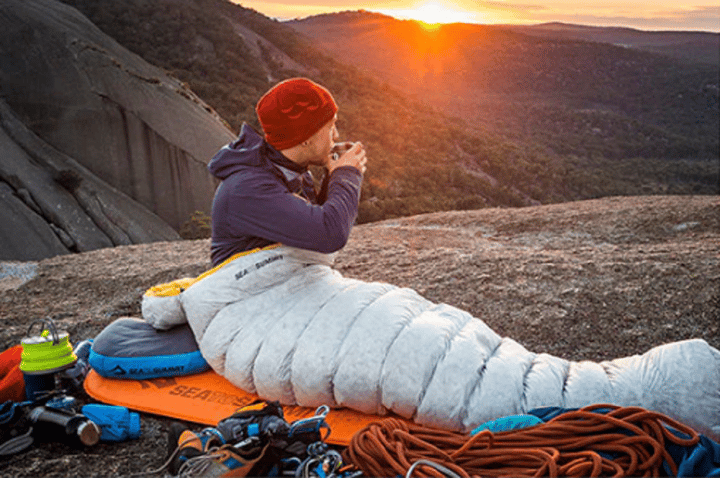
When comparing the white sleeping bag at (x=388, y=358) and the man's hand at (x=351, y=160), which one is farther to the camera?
the man's hand at (x=351, y=160)

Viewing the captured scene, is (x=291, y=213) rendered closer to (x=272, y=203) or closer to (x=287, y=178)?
(x=272, y=203)

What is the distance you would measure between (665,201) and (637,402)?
17.5 ft

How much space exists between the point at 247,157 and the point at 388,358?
42.8 inches

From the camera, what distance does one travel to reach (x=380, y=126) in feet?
104

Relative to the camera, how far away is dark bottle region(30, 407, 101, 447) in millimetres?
2705

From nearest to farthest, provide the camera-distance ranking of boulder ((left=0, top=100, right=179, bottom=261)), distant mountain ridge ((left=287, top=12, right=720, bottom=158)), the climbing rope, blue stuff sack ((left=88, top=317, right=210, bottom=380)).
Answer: the climbing rope, blue stuff sack ((left=88, top=317, right=210, bottom=380)), boulder ((left=0, top=100, right=179, bottom=261)), distant mountain ridge ((left=287, top=12, right=720, bottom=158))

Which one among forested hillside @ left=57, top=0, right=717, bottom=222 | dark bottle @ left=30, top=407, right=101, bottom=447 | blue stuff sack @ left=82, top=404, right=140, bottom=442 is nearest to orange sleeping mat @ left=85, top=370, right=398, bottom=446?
blue stuff sack @ left=82, top=404, right=140, bottom=442

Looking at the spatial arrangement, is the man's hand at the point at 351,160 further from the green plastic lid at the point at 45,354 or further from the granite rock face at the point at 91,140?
the granite rock face at the point at 91,140

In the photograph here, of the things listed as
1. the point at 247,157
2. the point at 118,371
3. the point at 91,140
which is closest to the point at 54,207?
the point at 91,140

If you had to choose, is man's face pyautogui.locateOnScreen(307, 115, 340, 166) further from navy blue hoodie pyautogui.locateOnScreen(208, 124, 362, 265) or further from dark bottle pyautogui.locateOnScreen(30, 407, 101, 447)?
dark bottle pyautogui.locateOnScreen(30, 407, 101, 447)

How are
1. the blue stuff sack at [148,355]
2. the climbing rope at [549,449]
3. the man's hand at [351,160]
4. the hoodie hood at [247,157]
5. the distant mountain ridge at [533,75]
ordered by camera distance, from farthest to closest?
1. the distant mountain ridge at [533,75]
2. the blue stuff sack at [148,355]
3. the man's hand at [351,160]
4. the hoodie hood at [247,157]
5. the climbing rope at [549,449]

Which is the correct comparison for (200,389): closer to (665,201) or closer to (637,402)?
(637,402)

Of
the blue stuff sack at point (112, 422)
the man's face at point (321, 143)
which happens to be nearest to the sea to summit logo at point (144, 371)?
the blue stuff sack at point (112, 422)

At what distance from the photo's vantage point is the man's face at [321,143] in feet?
9.62
